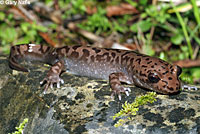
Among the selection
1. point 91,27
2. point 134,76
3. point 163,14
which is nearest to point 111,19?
point 91,27

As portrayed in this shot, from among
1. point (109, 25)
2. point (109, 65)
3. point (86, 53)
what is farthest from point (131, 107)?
point (109, 25)

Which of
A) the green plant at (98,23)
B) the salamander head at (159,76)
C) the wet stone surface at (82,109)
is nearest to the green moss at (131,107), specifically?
the wet stone surface at (82,109)

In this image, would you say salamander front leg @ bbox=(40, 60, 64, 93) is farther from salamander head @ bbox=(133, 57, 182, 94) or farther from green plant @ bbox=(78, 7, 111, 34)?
Result: green plant @ bbox=(78, 7, 111, 34)

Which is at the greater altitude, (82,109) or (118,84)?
(118,84)

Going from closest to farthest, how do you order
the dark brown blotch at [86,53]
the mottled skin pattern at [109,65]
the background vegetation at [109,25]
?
the mottled skin pattern at [109,65] < the dark brown blotch at [86,53] < the background vegetation at [109,25]

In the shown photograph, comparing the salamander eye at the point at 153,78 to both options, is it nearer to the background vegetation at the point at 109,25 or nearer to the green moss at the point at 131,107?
the green moss at the point at 131,107

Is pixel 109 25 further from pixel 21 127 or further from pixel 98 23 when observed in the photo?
pixel 21 127
